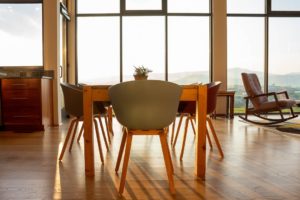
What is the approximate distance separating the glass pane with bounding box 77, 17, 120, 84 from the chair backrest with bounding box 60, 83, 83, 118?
13.6ft

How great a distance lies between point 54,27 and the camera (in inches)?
204

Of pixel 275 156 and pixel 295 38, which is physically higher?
pixel 295 38

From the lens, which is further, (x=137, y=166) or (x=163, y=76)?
(x=163, y=76)

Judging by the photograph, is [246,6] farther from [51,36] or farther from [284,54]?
[51,36]

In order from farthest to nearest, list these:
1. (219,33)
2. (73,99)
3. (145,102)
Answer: (219,33)
(73,99)
(145,102)

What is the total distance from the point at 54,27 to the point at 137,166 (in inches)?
143

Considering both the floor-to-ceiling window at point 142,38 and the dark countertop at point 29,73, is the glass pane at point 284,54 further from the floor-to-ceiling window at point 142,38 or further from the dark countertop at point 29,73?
the dark countertop at point 29,73

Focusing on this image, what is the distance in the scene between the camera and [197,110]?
2.29 meters

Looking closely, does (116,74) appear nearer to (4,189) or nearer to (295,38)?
(295,38)

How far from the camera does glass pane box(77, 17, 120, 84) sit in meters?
6.95

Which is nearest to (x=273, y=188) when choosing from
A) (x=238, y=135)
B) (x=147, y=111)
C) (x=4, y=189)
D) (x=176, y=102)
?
(x=176, y=102)

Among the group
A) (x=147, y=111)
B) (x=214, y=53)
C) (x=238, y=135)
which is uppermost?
(x=214, y=53)

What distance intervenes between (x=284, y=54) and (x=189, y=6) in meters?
2.73

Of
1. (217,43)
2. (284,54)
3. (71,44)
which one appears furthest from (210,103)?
(284,54)
